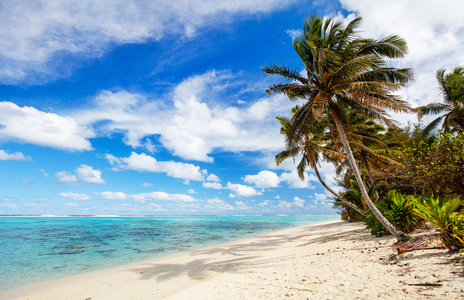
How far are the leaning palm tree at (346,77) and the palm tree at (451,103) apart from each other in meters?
11.4

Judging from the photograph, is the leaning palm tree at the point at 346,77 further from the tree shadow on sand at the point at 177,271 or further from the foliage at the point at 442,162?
the tree shadow on sand at the point at 177,271

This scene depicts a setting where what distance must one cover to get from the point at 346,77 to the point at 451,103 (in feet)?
56.2

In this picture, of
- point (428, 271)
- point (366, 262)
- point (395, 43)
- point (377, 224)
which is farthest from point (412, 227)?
point (395, 43)

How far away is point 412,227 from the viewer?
360 inches

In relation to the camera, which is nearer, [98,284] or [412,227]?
[98,284]

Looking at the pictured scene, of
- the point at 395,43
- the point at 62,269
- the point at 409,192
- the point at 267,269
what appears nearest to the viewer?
the point at 267,269

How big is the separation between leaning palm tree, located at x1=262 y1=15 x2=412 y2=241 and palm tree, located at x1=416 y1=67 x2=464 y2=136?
11.4m

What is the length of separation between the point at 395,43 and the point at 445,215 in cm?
705

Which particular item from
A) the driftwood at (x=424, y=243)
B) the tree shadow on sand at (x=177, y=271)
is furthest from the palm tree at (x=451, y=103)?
the tree shadow on sand at (x=177, y=271)

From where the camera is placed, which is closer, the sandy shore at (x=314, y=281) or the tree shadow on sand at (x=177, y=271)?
the sandy shore at (x=314, y=281)

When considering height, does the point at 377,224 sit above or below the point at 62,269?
above

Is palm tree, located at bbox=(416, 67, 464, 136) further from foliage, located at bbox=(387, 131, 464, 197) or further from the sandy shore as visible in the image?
the sandy shore

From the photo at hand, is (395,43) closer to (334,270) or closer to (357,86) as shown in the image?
(357,86)

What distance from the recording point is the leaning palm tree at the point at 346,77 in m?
8.95
